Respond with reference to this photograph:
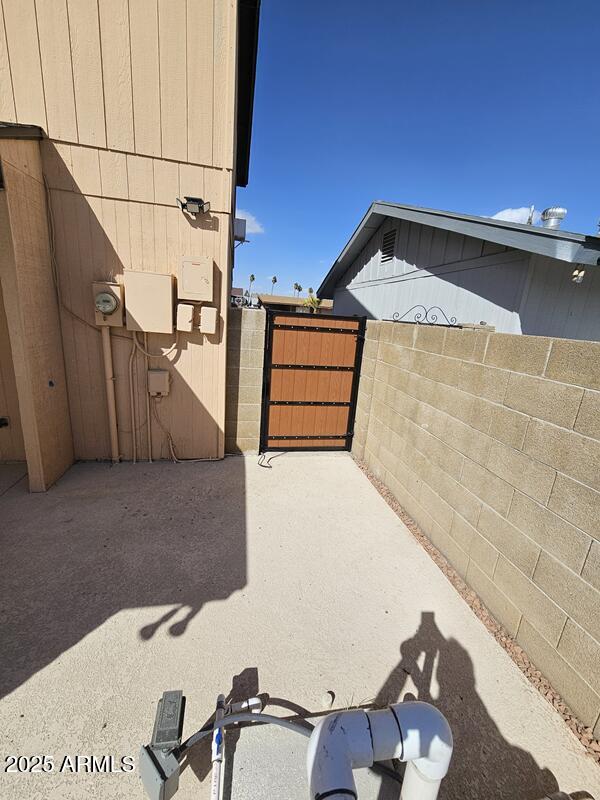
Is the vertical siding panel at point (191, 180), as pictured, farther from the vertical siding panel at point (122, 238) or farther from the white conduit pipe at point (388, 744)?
the white conduit pipe at point (388, 744)

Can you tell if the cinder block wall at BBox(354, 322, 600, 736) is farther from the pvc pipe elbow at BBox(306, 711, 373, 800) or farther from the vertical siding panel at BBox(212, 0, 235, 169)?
the vertical siding panel at BBox(212, 0, 235, 169)

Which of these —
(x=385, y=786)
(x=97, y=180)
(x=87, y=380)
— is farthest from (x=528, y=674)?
(x=97, y=180)

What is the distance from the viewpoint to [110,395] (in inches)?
149

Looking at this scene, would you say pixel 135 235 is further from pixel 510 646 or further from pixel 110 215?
pixel 510 646

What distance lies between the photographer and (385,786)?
4.58 ft

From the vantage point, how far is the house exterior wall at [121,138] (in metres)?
2.99

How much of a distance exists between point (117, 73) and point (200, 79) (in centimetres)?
73

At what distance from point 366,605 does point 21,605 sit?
2161 mm

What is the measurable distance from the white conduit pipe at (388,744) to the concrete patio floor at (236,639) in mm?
442

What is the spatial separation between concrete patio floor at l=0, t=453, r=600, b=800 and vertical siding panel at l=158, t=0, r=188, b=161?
11.4ft

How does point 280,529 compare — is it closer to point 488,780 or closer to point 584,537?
point 488,780

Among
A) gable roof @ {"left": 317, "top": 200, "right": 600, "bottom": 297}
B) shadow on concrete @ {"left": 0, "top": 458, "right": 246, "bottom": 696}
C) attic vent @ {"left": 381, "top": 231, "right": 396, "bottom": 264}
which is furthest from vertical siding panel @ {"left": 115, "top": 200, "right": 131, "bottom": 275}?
attic vent @ {"left": 381, "top": 231, "right": 396, "bottom": 264}

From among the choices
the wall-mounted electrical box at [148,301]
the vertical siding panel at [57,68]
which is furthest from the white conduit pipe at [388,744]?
the vertical siding panel at [57,68]

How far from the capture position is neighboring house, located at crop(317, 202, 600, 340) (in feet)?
12.3
